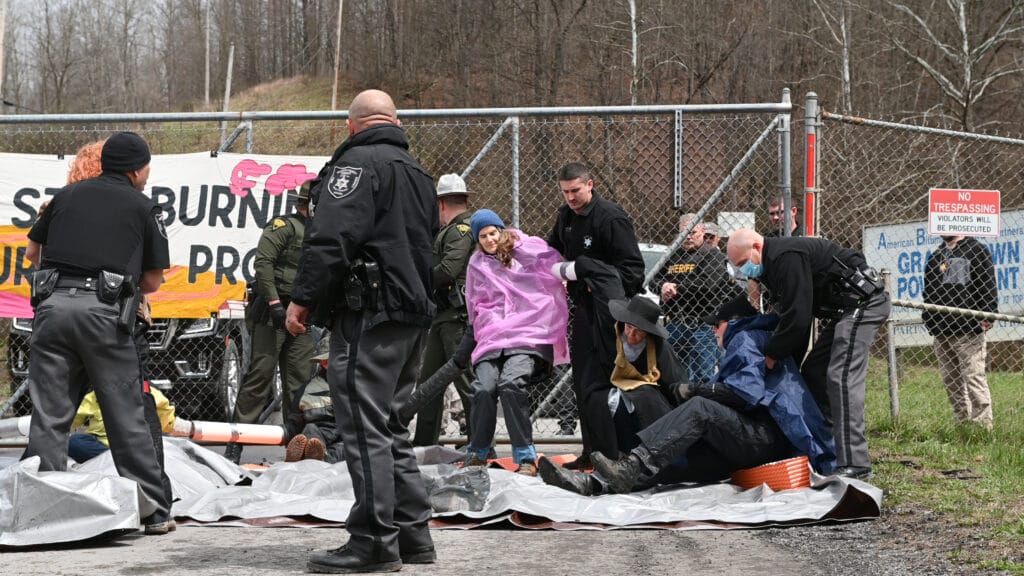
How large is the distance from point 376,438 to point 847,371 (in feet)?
11.0

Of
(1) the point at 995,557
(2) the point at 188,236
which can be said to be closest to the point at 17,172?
(2) the point at 188,236

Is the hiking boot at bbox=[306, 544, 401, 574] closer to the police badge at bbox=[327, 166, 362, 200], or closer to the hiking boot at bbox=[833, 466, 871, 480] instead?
the police badge at bbox=[327, 166, 362, 200]

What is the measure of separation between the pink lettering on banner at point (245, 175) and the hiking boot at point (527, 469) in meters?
3.42

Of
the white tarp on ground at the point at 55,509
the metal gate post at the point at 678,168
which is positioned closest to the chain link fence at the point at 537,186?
the metal gate post at the point at 678,168

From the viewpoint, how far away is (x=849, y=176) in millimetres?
15516

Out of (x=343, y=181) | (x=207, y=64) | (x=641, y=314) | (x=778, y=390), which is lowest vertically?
(x=778, y=390)

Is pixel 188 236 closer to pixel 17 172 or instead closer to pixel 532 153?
pixel 17 172

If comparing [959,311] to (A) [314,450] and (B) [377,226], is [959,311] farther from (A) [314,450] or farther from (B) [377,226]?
(B) [377,226]

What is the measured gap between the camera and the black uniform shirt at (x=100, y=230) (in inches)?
220

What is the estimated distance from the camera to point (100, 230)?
5.61m

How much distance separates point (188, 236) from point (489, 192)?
2705 millimetres

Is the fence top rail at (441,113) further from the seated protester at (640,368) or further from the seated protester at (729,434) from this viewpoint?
the seated protester at (729,434)

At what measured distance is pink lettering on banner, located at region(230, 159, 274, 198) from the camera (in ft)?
31.2

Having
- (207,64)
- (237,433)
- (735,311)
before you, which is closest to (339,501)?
(237,433)
